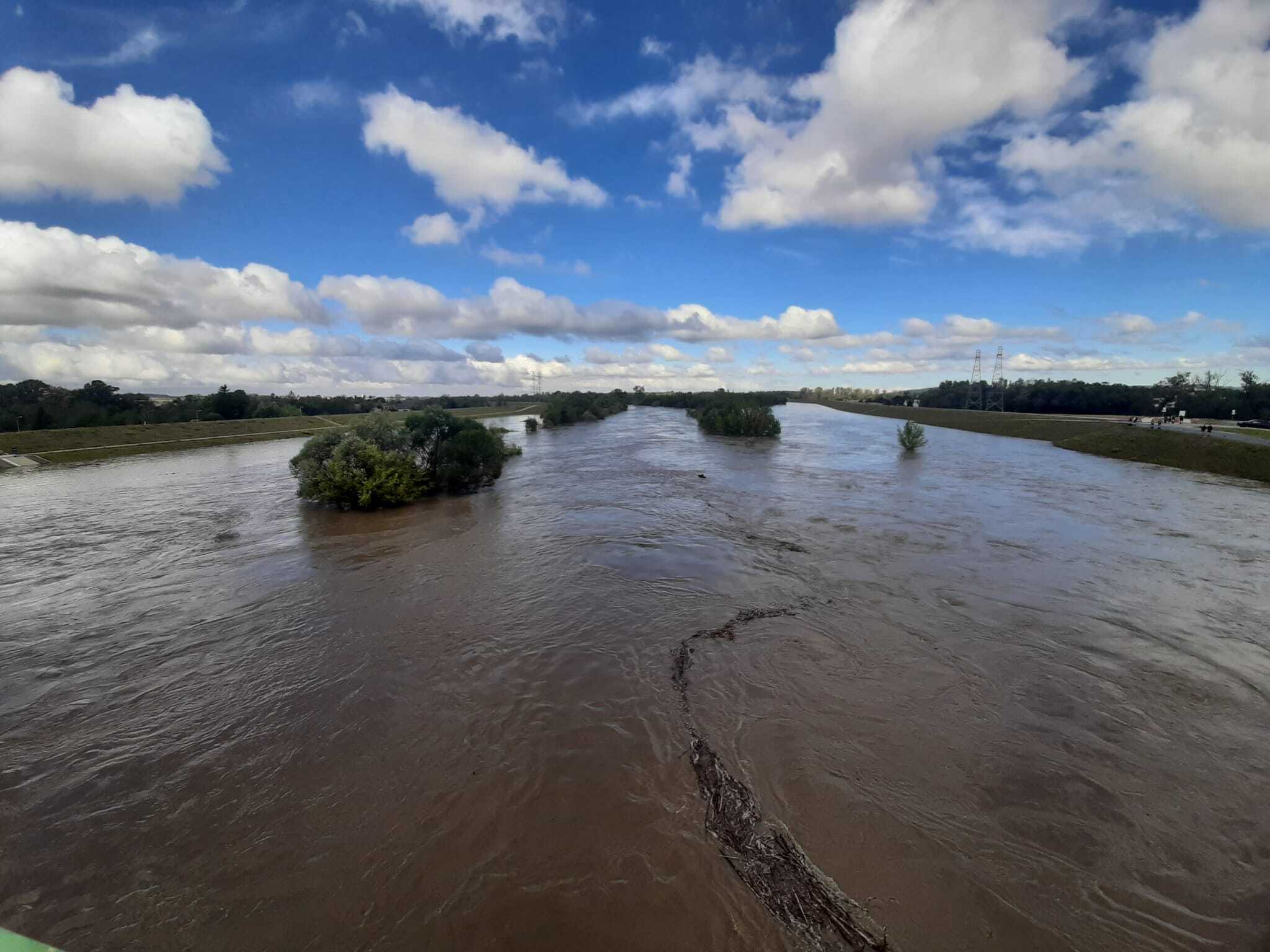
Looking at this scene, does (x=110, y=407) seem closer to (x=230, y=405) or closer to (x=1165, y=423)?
(x=230, y=405)

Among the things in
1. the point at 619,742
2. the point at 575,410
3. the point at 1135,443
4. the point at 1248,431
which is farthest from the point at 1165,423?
the point at 575,410

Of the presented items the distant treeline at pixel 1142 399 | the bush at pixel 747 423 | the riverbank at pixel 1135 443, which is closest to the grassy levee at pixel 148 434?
the bush at pixel 747 423

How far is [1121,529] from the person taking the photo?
16.5 metres

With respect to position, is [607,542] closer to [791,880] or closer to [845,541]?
[845,541]

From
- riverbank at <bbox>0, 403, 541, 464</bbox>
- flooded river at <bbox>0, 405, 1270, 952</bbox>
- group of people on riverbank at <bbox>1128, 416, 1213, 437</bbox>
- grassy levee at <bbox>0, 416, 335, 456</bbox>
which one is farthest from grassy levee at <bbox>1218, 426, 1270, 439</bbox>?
grassy levee at <bbox>0, 416, 335, 456</bbox>

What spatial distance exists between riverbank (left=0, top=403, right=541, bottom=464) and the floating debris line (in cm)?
2404

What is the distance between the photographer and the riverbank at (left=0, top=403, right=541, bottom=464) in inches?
1438

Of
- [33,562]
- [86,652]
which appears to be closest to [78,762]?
[86,652]

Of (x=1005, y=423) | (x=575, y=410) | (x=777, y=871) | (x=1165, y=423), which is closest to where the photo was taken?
(x=777, y=871)

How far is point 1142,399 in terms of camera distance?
2443 inches

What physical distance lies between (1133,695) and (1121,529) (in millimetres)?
12822

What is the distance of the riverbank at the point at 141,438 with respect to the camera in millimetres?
36531

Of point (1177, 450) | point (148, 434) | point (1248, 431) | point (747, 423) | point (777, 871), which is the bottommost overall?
point (777, 871)

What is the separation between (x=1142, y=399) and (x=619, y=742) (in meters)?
85.0
